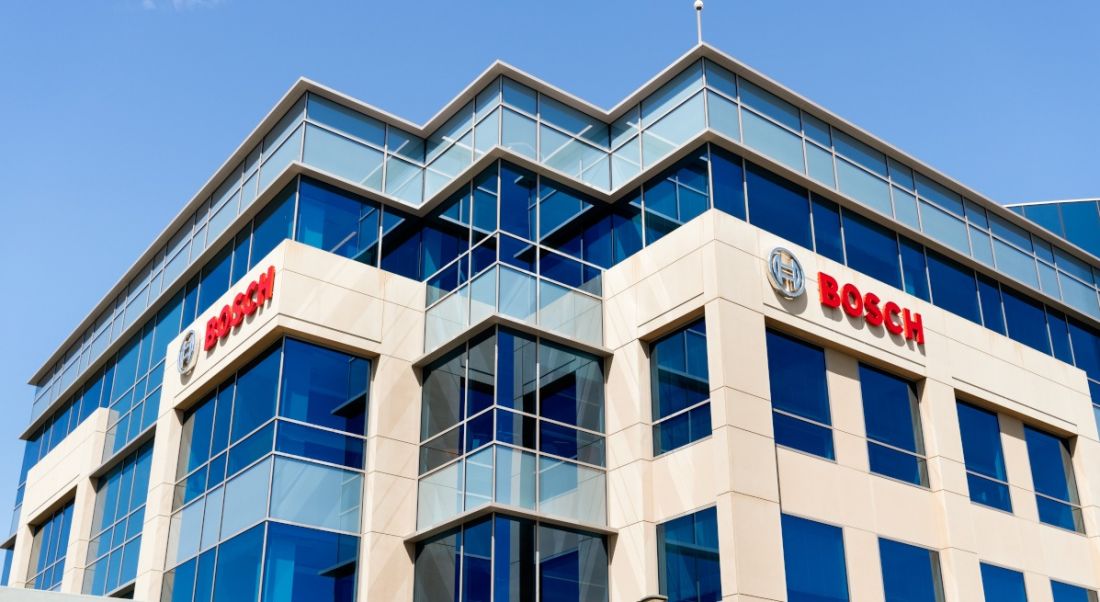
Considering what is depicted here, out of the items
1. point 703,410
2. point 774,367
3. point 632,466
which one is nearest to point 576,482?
point 632,466

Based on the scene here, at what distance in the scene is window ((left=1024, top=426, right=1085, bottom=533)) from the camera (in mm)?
28753

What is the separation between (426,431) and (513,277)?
3.61 meters

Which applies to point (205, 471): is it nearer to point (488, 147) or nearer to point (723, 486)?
point (488, 147)

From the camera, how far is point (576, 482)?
78.5 ft

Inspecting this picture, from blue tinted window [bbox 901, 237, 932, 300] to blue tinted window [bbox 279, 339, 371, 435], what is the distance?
12.7 meters

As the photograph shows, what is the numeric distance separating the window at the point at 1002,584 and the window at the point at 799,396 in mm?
4914

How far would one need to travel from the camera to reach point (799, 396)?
24391mm

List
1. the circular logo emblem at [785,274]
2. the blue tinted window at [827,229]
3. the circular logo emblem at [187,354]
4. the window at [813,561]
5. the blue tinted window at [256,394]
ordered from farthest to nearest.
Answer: the circular logo emblem at [187,354]
the blue tinted window at [827,229]
the circular logo emblem at [785,274]
the blue tinted window at [256,394]
the window at [813,561]

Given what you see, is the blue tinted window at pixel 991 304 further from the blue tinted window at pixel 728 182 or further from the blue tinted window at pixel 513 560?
the blue tinted window at pixel 513 560

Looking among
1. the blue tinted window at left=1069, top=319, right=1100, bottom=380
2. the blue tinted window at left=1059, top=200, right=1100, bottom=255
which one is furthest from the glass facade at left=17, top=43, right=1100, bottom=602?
the blue tinted window at left=1059, top=200, right=1100, bottom=255

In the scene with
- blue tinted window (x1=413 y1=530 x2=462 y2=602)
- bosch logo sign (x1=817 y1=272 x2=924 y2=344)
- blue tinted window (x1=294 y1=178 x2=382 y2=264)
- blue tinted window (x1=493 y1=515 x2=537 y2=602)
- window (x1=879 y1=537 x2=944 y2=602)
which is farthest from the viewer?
blue tinted window (x1=294 y1=178 x2=382 y2=264)

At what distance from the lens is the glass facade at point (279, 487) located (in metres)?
22.8

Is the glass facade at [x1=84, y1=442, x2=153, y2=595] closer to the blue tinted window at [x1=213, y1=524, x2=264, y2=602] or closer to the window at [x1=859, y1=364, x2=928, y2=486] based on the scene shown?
the blue tinted window at [x1=213, y1=524, x2=264, y2=602]

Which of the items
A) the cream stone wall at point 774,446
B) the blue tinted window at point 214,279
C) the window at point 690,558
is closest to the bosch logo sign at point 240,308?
the blue tinted window at point 214,279
